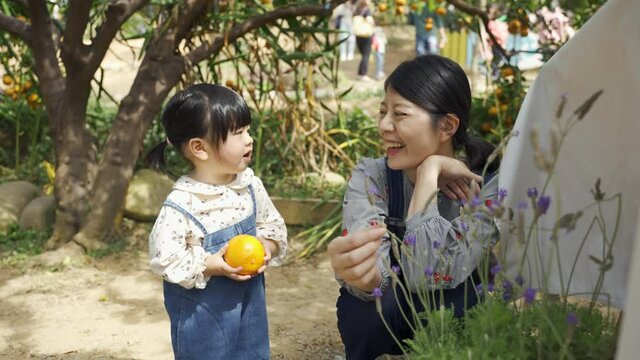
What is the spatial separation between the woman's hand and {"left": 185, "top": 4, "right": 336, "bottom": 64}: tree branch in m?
2.71

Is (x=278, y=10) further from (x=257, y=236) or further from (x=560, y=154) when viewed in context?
(x=560, y=154)

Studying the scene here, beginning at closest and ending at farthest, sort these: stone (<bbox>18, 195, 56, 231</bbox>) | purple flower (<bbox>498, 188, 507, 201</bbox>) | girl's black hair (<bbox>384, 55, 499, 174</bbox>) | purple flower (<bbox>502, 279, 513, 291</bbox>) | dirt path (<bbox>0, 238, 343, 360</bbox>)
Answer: purple flower (<bbox>502, 279, 513, 291</bbox>)
purple flower (<bbox>498, 188, 507, 201</bbox>)
girl's black hair (<bbox>384, 55, 499, 174</bbox>)
dirt path (<bbox>0, 238, 343, 360</bbox>)
stone (<bbox>18, 195, 56, 231</bbox>)

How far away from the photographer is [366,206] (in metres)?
2.54

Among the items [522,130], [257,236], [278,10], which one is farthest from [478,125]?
[522,130]

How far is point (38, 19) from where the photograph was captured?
189 inches

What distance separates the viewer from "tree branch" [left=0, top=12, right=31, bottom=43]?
4789mm

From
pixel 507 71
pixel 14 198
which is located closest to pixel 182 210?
pixel 14 198

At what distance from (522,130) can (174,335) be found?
3.88ft

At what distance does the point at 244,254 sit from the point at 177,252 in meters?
0.18

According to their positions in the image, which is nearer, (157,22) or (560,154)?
(560,154)

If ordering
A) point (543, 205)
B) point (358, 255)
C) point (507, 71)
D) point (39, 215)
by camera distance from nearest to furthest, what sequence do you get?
point (543, 205) < point (358, 255) < point (39, 215) < point (507, 71)

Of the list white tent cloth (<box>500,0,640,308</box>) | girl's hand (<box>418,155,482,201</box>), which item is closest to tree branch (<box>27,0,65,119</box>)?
girl's hand (<box>418,155,482,201</box>)

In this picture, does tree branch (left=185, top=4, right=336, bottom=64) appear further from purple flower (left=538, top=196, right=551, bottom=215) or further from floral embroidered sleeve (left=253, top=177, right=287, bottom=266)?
purple flower (left=538, top=196, right=551, bottom=215)

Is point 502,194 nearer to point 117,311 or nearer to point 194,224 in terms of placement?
point 194,224
